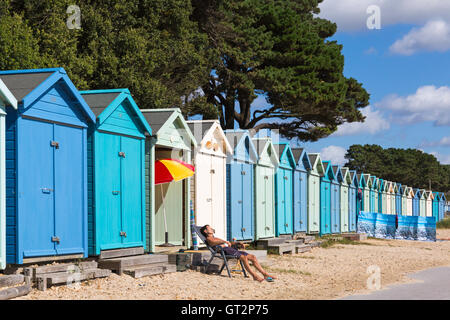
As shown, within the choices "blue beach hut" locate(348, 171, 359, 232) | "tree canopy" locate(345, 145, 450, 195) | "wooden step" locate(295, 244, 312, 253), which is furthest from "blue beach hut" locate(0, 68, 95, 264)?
"tree canopy" locate(345, 145, 450, 195)

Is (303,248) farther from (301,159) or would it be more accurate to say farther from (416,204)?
(416,204)

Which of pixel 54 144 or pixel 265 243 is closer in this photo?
pixel 54 144

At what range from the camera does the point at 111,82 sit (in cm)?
2073

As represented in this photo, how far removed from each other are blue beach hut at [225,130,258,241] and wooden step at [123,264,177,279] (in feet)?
14.7

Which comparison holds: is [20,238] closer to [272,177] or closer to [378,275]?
[378,275]

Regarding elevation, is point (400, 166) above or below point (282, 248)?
above

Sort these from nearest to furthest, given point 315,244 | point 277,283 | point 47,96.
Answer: point 47,96 → point 277,283 → point 315,244

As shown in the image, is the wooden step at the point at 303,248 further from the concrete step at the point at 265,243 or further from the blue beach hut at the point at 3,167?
the blue beach hut at the point at 3,167

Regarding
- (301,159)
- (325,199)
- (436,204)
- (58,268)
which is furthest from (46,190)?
(436,204)

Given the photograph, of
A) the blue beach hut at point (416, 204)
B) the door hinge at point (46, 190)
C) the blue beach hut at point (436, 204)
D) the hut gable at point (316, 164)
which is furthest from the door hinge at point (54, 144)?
the blue beach hut at point (436, 204)

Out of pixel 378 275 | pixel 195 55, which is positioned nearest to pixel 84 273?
pixel 378 275

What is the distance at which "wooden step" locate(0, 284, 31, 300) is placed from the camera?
766 cm

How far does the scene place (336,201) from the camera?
86.5 ft

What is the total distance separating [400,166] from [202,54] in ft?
208
